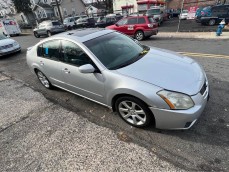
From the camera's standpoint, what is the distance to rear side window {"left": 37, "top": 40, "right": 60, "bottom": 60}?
3613 mm

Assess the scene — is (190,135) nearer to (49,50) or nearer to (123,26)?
(49,50)

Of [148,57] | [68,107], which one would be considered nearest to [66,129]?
[68,107]

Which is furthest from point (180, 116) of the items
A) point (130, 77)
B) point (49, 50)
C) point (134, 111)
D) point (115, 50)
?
point (49, 50)

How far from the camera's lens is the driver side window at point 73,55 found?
9.97 ft

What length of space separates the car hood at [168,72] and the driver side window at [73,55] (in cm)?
76

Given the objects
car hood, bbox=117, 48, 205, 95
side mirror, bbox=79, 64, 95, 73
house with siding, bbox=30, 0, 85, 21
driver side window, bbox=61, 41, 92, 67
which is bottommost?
car hood, bbox=117, 48, 205, 95

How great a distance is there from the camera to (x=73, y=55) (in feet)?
10.6

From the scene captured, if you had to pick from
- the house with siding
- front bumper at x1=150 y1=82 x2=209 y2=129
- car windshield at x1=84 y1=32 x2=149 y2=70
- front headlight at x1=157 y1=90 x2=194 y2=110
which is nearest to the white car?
car windshield at x1=84 y1=32 x2=149 y2=70

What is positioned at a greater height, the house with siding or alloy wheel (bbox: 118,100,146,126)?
the house with siding

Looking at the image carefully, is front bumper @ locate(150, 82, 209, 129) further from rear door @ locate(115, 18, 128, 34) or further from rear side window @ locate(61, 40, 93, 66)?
rear door @ locate(115, 18, 128, 34)

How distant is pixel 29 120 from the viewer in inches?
136

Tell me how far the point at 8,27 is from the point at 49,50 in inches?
923

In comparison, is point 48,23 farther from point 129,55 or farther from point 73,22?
point 129,55

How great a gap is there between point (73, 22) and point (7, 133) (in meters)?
22.2
